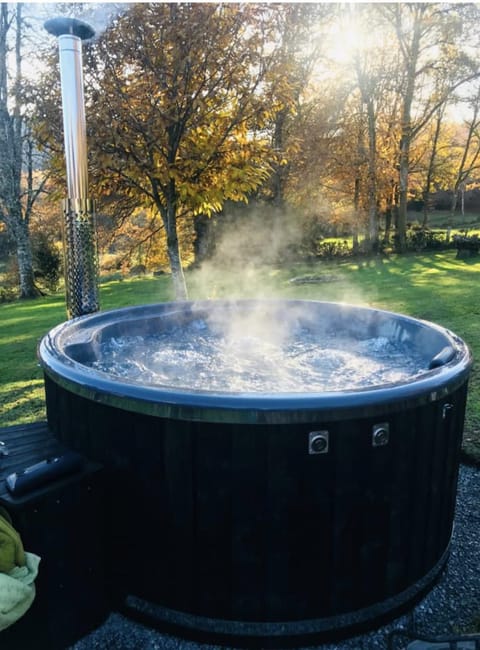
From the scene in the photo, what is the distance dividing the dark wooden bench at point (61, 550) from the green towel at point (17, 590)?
8 cm

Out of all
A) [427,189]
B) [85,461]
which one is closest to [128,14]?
[85,461]

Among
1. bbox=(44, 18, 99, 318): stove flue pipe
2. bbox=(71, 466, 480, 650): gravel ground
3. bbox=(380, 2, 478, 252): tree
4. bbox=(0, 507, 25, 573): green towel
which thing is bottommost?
bbox=(71, 466, 480, 650): gravel ground

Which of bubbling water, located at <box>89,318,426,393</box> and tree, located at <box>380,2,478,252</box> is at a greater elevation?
tree, located at <box>380,2,478,252</box>

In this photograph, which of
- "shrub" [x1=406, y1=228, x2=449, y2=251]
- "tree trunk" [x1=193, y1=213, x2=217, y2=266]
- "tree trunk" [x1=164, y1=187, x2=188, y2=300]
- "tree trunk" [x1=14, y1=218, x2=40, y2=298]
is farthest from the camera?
"shrub" [x1=406, y1=228, x2=449, y2=251]

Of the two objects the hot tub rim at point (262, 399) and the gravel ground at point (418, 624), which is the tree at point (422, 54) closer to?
the gravel ground at point (418, 624)

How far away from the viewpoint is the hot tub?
6.08ft

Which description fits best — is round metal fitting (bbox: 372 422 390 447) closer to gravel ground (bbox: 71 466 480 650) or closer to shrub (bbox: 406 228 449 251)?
gravel ground (bbox: 71 466 480 650)

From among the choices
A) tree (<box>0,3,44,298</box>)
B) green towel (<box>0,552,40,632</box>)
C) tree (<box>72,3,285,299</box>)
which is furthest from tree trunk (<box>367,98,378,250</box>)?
green towel (<box>0,552,40,632</box>)

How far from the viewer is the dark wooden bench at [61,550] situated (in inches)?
73.9

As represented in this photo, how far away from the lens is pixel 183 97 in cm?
482

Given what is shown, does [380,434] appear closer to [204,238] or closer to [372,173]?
[204,238]

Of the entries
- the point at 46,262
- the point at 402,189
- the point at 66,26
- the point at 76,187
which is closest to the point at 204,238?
the point at 46,262

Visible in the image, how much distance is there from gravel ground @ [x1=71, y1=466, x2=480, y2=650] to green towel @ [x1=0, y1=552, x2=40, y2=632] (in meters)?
0.44

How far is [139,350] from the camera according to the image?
3.78 metres
